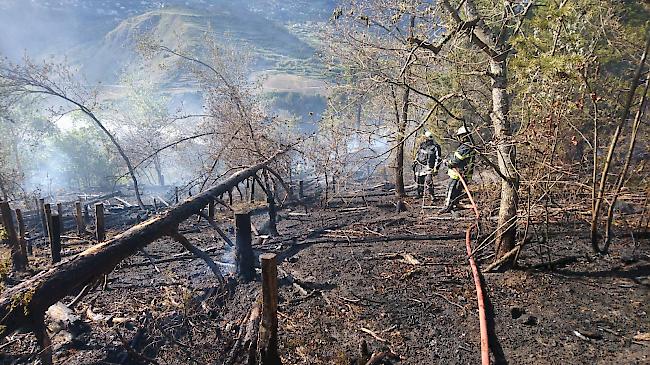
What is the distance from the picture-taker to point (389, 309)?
5.06 m

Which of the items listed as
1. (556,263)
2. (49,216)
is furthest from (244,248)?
(556,263)

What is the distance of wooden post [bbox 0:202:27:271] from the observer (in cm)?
766

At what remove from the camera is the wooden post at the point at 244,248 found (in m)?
6.13

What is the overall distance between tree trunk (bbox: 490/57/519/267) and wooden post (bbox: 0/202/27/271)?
345 inches

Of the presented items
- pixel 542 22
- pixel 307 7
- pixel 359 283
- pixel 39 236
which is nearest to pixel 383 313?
pixel 359 283

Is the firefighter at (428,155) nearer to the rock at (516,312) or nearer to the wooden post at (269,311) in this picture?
the rock at (516,312)

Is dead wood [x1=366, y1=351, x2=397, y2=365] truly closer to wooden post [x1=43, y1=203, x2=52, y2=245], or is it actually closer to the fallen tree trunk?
the fallen tree trunk

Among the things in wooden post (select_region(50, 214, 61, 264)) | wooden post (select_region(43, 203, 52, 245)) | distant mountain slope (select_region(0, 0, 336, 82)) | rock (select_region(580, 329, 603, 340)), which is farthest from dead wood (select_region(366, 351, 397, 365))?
distant mountain slope (select_region(0, 0, 336, 82))

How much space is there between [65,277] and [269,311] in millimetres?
2207

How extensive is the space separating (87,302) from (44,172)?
38454 millimetres

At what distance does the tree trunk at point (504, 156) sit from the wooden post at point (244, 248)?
366 cm

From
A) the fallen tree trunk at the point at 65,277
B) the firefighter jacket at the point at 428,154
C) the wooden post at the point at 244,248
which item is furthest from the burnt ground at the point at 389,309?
the firefighter jacket at the point at 428,154

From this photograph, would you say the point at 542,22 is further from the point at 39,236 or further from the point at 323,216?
the point at 39,236

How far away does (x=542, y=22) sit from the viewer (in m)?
5.27
